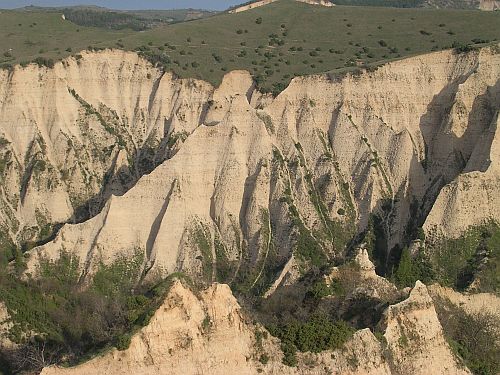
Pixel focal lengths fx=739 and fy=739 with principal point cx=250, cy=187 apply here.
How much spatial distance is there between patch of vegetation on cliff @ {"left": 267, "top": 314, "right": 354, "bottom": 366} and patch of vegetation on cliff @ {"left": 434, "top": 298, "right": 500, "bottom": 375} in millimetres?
6561

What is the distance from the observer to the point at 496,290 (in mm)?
39594

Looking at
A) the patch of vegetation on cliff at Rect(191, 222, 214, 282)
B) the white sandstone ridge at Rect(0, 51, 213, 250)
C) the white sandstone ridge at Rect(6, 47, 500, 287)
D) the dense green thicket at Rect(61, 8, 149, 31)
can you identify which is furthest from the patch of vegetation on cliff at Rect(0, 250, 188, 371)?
the dense green thicket at Rect(61, 8, 149, 31)

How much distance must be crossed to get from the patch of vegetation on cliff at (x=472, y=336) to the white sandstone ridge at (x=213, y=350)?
474cm

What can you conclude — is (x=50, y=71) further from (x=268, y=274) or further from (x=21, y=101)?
(x=268, y=274)

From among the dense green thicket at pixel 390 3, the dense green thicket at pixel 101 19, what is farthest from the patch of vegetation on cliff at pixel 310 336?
the dense green thicket at pixel 390 3

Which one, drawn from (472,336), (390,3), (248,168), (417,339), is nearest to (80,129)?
(248,168)

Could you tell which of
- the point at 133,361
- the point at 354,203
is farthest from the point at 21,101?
the point at 133,361

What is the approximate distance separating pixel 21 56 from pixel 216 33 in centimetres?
1672

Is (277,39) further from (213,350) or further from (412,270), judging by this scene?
(213,350)

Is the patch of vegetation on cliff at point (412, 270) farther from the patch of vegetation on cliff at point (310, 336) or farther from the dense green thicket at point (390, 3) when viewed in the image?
the dense green thicket at point (390, 3)

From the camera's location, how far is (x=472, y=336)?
113ft

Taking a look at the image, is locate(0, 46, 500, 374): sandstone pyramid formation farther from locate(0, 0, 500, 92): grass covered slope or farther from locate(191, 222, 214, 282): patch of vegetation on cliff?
locate(0, 0, 500, 92): grass covered slope

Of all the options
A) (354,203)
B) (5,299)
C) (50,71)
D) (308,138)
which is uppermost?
(50,71)

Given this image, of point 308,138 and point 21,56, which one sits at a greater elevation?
point 21,56
